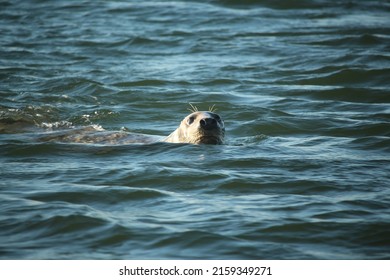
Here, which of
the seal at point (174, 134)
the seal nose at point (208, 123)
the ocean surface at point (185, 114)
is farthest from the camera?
the seal at point (174, 134)

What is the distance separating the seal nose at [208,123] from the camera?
29.7 ft

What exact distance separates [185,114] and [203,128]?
2.87 meters

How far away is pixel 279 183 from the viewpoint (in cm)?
802

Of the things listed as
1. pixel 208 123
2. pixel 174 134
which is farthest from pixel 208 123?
pixel 174 134

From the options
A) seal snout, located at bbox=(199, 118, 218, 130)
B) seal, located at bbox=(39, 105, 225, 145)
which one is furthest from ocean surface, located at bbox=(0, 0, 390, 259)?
seal snout, located at bbox=(199, 118, 218, 130)

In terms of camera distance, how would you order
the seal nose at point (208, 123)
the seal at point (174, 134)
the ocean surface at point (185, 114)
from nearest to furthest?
the ocean surface at point (185, 114) < the seal nose at point (208, 123) < the seal at point (174, 134)

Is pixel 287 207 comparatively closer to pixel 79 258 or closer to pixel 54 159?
pixel 79 258

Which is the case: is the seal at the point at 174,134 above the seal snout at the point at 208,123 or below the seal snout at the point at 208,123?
below

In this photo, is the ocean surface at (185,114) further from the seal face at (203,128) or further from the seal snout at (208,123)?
the seal snout at (208,123)

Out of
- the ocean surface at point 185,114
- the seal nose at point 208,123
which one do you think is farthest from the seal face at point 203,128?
the ocean surface at point 185,114

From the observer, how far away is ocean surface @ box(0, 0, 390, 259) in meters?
6.60

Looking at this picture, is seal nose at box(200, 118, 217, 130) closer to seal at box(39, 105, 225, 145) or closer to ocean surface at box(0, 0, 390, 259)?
seal at box(39, 105, 225, 145)

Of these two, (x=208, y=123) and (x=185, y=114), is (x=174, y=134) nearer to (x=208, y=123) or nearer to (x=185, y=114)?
(x=208, y=123)

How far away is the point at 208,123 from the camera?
9.12 meters
